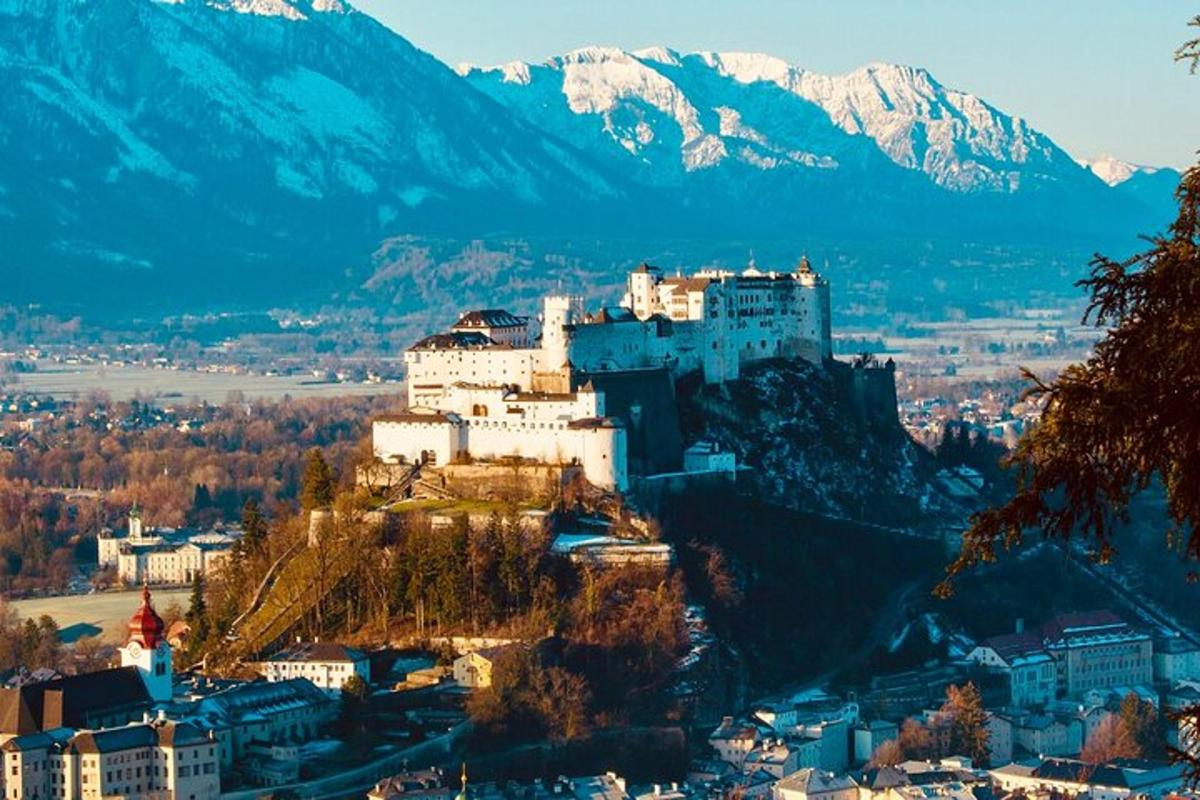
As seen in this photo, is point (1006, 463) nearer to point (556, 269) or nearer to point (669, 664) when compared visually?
point (669, 664)

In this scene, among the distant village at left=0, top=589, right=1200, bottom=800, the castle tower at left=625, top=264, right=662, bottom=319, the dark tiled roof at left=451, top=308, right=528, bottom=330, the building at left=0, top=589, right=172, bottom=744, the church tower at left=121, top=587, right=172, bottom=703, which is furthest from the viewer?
the castle tower at left=625, top=264, right=662, bottom=319

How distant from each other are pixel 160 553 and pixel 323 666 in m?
29.4

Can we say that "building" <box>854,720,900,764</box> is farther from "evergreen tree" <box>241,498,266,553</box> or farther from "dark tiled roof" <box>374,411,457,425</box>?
"evergreen tree" <box>241,498,266,553</box>

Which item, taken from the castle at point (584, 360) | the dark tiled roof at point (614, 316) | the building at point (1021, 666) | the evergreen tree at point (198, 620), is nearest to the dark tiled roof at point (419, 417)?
the castle at point (584, 360)

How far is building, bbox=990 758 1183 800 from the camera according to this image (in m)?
42.8

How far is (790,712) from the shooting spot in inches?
1893

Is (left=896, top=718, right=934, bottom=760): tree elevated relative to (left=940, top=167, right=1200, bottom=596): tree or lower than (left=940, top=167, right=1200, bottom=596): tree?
lower

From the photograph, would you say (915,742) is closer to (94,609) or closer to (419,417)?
(419,417)

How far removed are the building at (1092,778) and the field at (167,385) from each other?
92.8 metres

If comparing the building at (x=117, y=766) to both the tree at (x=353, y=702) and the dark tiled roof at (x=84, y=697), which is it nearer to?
the dark tiled roof at (x=84, y=697)

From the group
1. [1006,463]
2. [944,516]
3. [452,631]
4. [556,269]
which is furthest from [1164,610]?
[556,269]

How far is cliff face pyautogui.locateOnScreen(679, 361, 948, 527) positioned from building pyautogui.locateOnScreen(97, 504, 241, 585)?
1713 cm

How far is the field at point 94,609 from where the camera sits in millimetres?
61438

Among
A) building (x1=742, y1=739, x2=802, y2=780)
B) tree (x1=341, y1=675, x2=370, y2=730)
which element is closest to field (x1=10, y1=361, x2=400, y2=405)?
tree (x1=341, y1=675, x2=370, y2=730)
